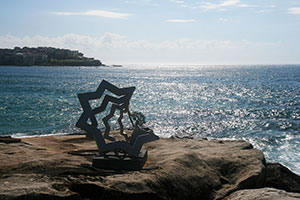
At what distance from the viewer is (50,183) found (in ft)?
25.6

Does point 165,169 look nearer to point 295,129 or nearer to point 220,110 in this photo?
point 295,129

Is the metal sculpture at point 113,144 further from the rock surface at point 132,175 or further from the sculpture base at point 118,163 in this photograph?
the rock surface at point 132,175

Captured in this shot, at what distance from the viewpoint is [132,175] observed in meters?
8.84

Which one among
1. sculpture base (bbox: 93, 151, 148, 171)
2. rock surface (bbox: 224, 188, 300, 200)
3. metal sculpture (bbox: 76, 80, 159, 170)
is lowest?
rock surface (bbox: 224, 188, 300, 200)

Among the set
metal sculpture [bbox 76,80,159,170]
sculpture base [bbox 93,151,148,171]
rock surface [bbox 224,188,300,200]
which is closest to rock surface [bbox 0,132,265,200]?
sculpture base [bbox 93,151,148,171]

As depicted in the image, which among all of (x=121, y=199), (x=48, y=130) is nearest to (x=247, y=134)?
(x=48, y=130)

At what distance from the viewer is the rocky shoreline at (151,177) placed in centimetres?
779

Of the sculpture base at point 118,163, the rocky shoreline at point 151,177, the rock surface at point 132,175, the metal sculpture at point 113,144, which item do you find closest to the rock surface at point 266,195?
the rocky shoreline at point 151,177

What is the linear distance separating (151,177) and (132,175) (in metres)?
0.52

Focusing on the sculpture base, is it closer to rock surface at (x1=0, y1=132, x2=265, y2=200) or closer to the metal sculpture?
the metal sculpture

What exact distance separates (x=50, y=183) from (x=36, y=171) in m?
1.02

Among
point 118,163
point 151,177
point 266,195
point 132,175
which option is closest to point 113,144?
point 118,163

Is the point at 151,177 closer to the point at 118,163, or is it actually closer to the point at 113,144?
the point at 118,163

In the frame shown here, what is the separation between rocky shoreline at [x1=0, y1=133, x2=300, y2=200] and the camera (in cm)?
779
